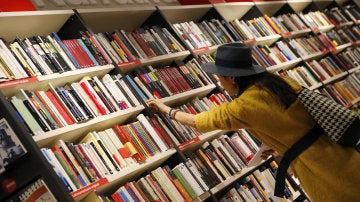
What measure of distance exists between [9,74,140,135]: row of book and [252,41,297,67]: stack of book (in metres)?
1.95

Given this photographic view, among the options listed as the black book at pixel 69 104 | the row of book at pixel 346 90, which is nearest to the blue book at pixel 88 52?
the black book at pixel 69 104

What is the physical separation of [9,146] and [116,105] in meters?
0.98

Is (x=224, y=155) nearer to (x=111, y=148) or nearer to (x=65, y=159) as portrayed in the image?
(x=111, y=148)

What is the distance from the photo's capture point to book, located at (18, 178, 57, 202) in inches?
71.9

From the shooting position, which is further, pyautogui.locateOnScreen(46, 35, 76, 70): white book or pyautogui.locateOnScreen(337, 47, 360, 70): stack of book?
pyautogui.locateOnScreen(337, 47, 360, 70): stack of book

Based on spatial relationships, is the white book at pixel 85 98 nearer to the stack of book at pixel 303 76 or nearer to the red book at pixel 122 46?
the red book at pixel 122 46

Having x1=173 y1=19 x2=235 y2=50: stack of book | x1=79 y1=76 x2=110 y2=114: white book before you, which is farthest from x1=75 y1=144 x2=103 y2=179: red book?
x1=173 y1=19 x2=235 y2=50: stack of book

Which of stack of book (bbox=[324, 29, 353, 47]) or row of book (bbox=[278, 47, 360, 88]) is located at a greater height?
stack of book (bbox=[324, 29, 353, 47])

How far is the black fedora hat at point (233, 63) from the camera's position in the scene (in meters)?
2.36

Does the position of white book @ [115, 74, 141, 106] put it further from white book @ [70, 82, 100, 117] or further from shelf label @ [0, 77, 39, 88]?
shelf label @ [0, 77, 39, 88]

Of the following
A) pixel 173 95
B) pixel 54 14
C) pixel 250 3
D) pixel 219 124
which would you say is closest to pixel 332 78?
pixel 250 3

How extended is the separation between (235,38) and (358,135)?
7.06 ft

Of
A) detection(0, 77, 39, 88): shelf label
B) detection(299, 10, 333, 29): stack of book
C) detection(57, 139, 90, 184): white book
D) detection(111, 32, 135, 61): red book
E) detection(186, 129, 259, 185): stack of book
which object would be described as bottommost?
detection(186, 129, 259, 185): stack of book

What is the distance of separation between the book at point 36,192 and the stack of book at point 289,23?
12.5ft
